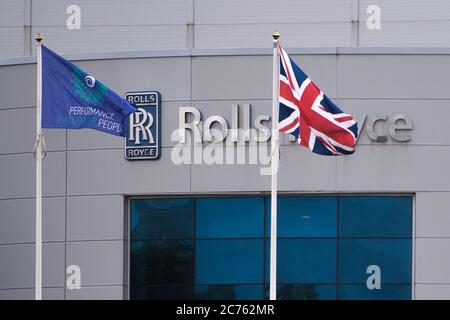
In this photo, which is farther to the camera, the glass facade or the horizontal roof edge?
the horizontal roof edge

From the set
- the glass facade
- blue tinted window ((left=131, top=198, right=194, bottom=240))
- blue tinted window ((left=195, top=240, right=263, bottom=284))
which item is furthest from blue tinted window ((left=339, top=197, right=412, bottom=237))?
blue tinted window ((left=131, top=198, right=194, bottom=240))

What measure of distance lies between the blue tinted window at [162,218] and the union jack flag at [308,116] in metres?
8.57

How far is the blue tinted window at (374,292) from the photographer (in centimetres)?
3291

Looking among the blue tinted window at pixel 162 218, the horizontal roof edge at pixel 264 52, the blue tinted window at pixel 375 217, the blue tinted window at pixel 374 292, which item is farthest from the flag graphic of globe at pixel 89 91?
the blue tinted window at pixel 374 292

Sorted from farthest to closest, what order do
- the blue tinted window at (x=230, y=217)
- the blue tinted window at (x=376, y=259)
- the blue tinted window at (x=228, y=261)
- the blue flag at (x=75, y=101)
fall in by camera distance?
1. the blue tinted window at (x=230, y=217)
2. the blue tinted window at (x=228, y=261)
3. the blue tinted window at (x=376, y=259)
4. the blue flag at (x=75, y=101)

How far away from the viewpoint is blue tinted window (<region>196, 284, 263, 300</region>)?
3316cm

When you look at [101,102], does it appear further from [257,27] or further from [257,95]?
[257,27]

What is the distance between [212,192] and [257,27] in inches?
197

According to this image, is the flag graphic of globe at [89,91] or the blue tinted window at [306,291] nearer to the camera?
the flag graphic of globe at [89,91]

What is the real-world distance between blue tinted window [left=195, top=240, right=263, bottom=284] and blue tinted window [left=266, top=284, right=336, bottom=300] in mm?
621

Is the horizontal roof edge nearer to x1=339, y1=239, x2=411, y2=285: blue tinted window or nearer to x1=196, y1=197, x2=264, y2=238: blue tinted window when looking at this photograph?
x1=196, y1=197, x2=264, y2=238: blue tinted window

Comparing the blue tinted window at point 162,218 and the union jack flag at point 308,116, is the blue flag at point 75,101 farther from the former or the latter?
the blue tinted window at point 162,218
